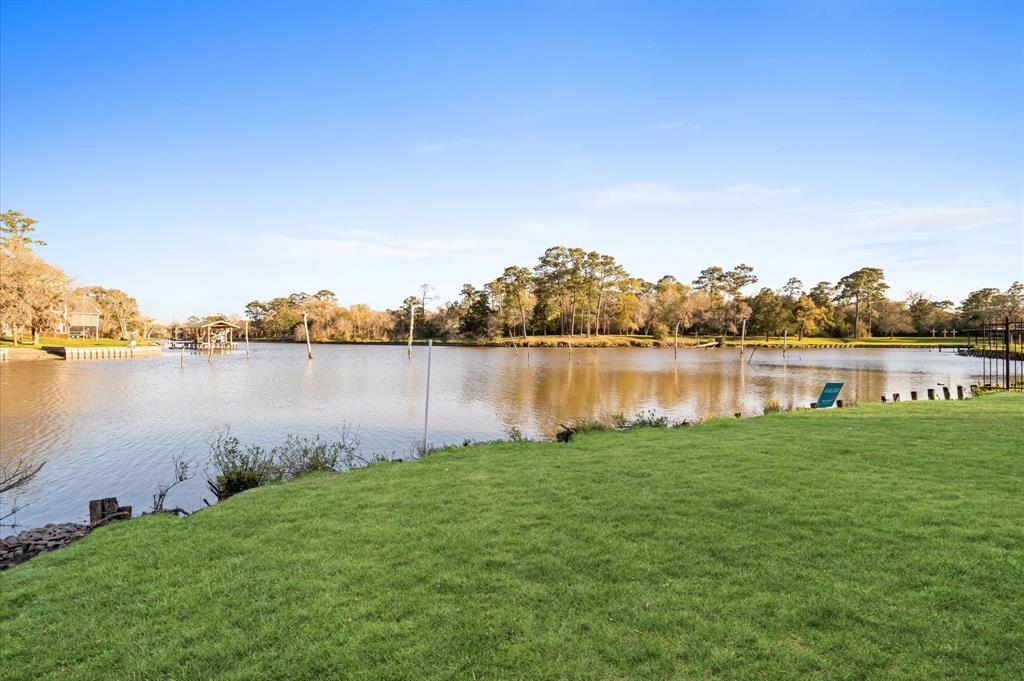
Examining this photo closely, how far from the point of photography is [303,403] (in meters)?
20.3

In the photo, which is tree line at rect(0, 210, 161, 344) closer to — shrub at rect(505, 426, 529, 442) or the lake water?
the lake water

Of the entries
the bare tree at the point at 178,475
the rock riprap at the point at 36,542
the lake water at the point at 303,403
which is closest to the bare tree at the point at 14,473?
the lake water at the point at 303,403

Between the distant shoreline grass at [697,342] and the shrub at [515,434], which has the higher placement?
the distant shoreline grass at [697,342]

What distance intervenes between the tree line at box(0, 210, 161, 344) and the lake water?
29.7 feet

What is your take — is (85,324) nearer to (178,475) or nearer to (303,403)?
(303,403)

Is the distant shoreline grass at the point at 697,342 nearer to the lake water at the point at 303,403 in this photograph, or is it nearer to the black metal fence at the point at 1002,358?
the black metal fence at the point at 1002,358

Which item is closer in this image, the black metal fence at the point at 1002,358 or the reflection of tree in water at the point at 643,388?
the reflection of tree in water at the point at 643,388

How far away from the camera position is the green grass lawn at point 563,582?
108 inches

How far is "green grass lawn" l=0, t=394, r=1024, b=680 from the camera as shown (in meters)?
2.75

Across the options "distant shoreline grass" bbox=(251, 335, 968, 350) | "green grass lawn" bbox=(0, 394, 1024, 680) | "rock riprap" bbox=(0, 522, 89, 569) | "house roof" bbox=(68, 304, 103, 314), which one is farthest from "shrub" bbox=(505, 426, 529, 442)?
"house roof" bbox=(68, 304, 103, 314)

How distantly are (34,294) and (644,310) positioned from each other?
212 ft

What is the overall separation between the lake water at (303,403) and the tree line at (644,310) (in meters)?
31.0

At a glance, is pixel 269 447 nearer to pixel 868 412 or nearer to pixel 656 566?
pixel 656 566

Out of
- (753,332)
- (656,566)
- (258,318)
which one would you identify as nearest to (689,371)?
(656,566)
